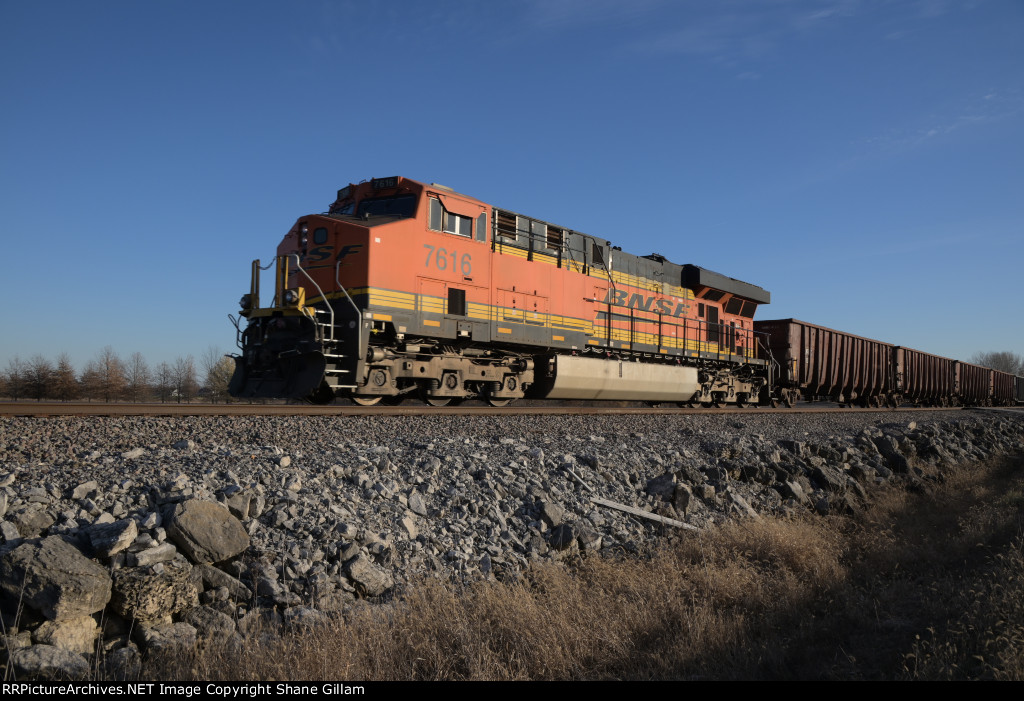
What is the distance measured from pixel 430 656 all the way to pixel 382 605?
67cm

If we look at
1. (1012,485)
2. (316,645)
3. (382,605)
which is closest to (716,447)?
(1012,485)

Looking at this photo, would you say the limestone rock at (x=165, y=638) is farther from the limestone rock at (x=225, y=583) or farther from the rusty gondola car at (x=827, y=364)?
the rusty gondola car at (x=827, y=364)

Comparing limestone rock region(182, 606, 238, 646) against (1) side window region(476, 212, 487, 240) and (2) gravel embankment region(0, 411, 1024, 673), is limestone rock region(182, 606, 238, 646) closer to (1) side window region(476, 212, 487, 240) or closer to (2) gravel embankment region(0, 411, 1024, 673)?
(2) gravel embankment region(0, 411, 1024, 673)

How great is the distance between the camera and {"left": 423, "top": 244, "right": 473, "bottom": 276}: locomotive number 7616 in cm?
1073

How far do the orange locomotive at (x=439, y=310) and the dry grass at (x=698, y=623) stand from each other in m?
5.86

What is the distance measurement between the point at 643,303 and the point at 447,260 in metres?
6.73

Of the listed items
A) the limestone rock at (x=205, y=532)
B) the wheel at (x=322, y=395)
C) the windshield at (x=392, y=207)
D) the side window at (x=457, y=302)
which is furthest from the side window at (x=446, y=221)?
the limestone rock at (x=205, y=532)

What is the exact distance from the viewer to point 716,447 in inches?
350

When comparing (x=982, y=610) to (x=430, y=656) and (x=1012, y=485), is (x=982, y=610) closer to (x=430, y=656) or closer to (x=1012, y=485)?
(x=430, y=656)

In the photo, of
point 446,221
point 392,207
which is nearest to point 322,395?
point 392,207

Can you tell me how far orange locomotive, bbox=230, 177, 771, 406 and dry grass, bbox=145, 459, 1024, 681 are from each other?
5.86 m

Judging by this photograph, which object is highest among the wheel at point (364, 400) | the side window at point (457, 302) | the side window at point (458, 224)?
the side window at point (458, 224)

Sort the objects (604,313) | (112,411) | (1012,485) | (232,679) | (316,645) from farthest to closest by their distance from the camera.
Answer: (604,313) < (1012,485) < (112,411) < (316,645) < (232,679)

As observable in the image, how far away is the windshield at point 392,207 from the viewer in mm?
10594
